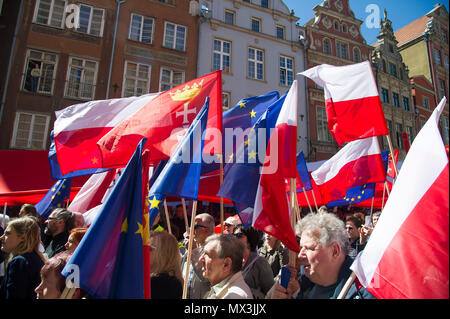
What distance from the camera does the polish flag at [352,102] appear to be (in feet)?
14.2

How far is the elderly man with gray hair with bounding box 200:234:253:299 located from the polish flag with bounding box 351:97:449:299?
34.3 inches

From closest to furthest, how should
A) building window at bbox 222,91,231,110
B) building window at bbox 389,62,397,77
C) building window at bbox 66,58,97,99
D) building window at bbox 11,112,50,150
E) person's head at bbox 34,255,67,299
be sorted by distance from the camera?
person's head at bbox 34,255,67,299 → building window at bbox 11,112,50,150 → building window at bbox 66,58,97,99 → building window at bbox 222,91,231,110 → building window at bbox 389,62,397,77

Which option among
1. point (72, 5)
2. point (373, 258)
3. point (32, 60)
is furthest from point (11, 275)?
point (72, 5)

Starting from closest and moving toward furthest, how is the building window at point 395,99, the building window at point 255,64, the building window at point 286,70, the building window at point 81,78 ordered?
the building window at point 81,78 < the building window at point 255,64 < the building window at point 286,70 < the building window at point 395,99

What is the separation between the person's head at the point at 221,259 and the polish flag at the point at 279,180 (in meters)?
0.56

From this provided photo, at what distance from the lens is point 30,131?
515 inches

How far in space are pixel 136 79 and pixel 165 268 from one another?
45.7 feet

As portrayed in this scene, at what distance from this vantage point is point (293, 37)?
1958cm

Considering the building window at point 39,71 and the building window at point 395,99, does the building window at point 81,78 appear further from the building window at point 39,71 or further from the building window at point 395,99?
the building window at point 395,99

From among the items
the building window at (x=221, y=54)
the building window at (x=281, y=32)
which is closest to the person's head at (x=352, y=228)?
the building window at (x=221, y=54)

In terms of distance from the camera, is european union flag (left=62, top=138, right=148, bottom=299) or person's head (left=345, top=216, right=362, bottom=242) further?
person's head (left=345, top=216, right=362, bottom=242)

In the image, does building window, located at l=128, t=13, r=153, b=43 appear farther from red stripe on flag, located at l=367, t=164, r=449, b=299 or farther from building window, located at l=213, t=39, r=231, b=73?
red stripe on flag, located at l=367, t=164, r=449, b=299

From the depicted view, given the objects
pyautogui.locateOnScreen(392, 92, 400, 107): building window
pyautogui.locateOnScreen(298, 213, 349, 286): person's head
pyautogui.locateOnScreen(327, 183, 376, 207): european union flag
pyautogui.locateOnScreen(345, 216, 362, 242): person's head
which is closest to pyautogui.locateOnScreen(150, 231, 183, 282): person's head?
pyautogui.locateOnScreen(298, 213, 349, 286): person's head

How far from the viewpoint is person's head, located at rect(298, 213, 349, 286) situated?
210 cm
